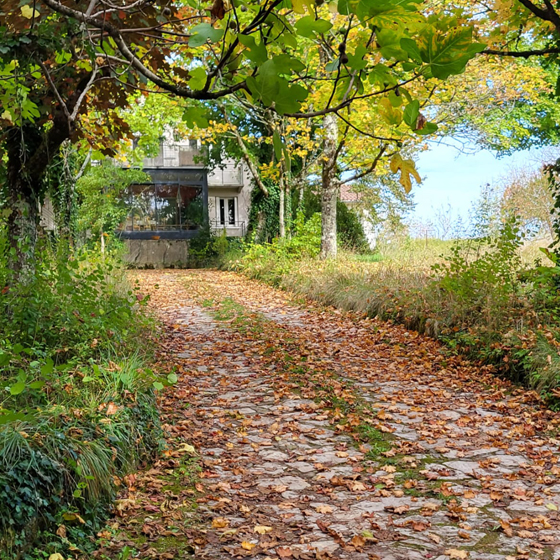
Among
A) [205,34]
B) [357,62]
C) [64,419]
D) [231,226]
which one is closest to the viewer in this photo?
[205,34]

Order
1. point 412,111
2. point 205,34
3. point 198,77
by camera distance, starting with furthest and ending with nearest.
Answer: point 198,77, point 412,111, point 205,34

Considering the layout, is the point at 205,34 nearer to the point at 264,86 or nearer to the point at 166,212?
the point at 264,86

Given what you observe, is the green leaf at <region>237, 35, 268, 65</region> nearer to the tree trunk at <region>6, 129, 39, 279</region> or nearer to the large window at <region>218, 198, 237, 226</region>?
the tree trunk at <region>6, 129, 39, 279</region>

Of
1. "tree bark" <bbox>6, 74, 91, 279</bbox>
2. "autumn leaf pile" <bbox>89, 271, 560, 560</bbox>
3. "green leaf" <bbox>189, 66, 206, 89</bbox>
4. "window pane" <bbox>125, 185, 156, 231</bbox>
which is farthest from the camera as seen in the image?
"window pane" <bbox>125, 185, 156, 231</bbox>

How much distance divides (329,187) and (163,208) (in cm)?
1369

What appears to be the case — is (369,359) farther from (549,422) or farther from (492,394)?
(549,422)

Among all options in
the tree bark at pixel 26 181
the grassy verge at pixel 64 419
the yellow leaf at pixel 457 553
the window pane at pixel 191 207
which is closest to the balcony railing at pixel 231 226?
the window pane at pixel 191 207

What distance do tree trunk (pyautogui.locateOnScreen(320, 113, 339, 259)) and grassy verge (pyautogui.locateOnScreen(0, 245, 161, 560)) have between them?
30.2ft

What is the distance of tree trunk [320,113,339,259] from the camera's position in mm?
14320

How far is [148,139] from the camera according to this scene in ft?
59.7

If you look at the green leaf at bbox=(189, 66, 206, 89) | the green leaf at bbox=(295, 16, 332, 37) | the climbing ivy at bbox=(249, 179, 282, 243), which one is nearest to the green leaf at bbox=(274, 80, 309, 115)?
the green leaf at bbox=(295, 16, 332, 37)

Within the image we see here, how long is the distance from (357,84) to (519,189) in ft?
69.5

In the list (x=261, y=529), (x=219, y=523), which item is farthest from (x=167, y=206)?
(x=261, y=529)

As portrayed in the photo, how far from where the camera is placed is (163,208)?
1051 inches
